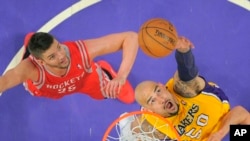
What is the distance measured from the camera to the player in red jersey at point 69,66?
2.47 m

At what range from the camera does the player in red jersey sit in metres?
2.47

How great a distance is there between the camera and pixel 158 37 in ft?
8.05

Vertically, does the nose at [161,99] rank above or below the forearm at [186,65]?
below

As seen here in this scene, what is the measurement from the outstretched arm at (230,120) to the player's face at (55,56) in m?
0.91

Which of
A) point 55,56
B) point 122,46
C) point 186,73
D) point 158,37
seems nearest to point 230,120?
point 186,73

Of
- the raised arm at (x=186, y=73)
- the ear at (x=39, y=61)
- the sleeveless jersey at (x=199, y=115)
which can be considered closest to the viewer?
the raised arm at (x=186, y=73)

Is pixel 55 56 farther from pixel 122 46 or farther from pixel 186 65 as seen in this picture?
pixel 186 65

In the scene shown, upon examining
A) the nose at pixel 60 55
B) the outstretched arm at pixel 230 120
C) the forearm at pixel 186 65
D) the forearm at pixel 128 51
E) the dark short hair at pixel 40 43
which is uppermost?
the dark short hair at pixel 40 43

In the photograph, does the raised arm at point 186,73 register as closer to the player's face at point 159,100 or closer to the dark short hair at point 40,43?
the player's face at point 159,100

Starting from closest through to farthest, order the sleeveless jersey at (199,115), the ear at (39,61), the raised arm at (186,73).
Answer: the raised arm at (186,73) < the ear at (39,61) < the sleeveless jersey at (199,115)

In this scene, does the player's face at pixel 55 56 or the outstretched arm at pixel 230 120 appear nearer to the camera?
the player's face at pixel 55 56

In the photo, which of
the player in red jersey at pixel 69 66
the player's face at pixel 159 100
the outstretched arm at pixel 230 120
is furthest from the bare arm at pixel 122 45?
the outstretched arm at pixel 230 120

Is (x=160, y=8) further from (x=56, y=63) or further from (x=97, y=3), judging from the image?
(x=56, y=63)

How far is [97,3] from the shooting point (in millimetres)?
3064
